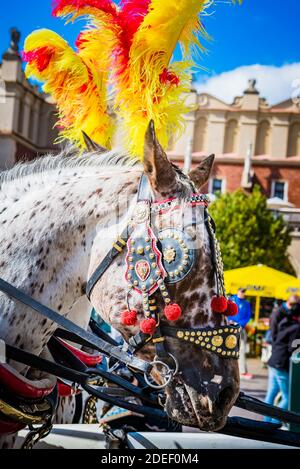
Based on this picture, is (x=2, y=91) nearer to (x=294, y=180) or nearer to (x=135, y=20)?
(x=135, y=20)

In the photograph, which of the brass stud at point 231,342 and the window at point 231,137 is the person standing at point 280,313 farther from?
the window at point 231,137

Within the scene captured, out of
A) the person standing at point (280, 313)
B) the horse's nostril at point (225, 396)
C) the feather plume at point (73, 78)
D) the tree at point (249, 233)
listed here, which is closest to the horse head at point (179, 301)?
the horse's nostril at point (225, 396)

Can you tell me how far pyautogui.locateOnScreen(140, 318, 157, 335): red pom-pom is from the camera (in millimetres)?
1585

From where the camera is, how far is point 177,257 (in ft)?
5.31

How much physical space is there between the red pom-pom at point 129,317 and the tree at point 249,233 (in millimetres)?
18579

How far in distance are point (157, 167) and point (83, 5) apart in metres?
0.96

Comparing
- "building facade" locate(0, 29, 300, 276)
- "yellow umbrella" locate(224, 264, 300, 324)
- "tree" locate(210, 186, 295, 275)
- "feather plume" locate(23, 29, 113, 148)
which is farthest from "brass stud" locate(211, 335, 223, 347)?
"building facade" locate(0, 29, 300, 276)

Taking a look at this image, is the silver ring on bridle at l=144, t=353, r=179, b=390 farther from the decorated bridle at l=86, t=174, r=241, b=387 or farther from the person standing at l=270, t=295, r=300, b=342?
the person standing at l=270, t=295, r=300, b=342

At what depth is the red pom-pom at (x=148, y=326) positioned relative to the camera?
1585 mm

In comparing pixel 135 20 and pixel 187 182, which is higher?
pixel 135 20

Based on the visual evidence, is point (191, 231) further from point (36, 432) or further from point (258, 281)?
point (258, 281)

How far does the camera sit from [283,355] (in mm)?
6055
